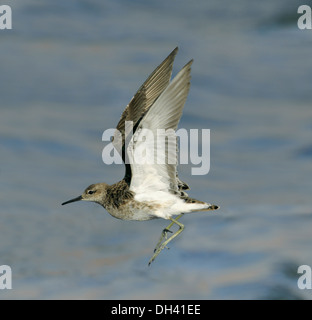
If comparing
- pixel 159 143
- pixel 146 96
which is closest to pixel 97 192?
pixel 146 96

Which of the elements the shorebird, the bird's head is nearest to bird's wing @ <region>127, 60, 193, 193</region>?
the shorebird

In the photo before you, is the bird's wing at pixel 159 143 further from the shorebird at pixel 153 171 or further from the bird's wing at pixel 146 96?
the bird's wing at pixel 146 96

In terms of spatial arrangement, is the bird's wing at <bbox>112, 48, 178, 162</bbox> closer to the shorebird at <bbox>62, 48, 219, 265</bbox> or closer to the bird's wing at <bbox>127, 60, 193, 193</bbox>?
the shorebird at <bbox>62, 48, 219, 265</bbox>

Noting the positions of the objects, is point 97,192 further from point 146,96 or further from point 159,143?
point 159,143

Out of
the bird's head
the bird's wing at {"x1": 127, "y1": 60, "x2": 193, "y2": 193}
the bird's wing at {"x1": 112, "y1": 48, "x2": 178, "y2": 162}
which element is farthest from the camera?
the bird's head

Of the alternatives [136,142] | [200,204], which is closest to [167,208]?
[200,204]

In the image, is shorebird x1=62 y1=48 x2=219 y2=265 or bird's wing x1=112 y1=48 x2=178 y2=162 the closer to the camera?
shorebird x1=62 y1=48 x2=219 y2=265

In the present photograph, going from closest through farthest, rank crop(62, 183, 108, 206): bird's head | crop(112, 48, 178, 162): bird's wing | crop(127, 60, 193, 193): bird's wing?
crop(127, 60, 193, 193): bird's wing → crop(112, 48, 178, 162): bird's wing → crop(62, 183, 108, 206): bird's head
